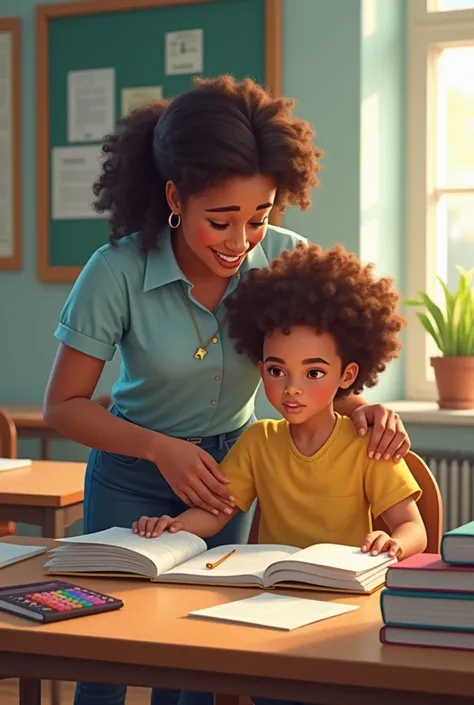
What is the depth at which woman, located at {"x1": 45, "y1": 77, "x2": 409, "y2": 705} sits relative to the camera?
1.73 m

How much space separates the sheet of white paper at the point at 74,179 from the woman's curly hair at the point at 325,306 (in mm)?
2252

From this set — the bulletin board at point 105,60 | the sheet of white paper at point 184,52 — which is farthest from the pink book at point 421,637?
the sheet of white paper at point 184,52

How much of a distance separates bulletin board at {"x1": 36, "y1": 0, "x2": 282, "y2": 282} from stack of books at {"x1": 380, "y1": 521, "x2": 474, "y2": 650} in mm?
2569

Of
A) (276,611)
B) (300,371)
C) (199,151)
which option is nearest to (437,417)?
(300,371)

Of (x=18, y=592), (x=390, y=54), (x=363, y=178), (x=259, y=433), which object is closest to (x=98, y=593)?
(x=18, y=592)

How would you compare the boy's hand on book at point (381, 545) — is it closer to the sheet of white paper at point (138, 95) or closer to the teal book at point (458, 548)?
the teal book at point (458, 548)

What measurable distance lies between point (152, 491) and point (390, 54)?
2.32 meters

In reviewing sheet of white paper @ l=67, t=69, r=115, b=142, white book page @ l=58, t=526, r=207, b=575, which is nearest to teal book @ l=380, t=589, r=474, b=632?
white book page @ l=58, t=526, r=207, b=575

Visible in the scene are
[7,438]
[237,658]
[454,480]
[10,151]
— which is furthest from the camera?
[10,151]

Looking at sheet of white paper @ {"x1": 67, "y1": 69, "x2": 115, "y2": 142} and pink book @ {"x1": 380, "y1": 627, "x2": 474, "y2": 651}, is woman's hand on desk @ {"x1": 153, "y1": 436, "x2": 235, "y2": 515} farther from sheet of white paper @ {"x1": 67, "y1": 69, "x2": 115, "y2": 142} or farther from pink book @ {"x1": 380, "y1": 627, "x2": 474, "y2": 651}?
sheet of white paper @ {"x1": 67, "y1": 69, "x2": 115, "y2": 142}

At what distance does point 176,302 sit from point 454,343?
1.89 m

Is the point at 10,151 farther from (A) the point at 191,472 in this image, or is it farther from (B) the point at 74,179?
(A) the point at 191,472

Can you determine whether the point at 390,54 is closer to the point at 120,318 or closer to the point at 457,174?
the point at 457,174

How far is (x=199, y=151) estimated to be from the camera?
1720 millimetres
